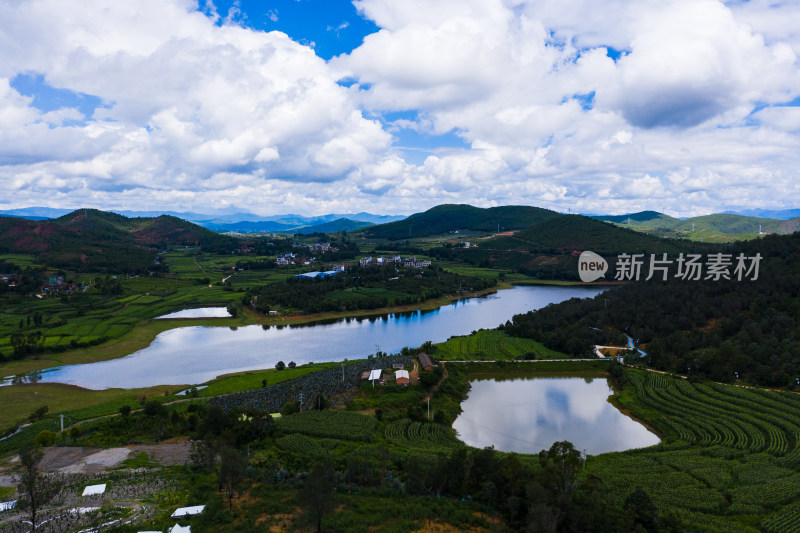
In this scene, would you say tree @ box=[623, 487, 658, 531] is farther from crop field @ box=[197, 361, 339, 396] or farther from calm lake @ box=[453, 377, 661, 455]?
crop field @ box=[197, 361, 339, 396]

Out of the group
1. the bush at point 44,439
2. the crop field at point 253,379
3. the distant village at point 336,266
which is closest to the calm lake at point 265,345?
the crop field at point 253,379

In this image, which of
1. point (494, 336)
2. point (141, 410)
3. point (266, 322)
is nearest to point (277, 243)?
point (266, 322)

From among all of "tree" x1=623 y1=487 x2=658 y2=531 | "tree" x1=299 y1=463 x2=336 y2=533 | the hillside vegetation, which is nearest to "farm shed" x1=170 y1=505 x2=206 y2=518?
"tree" x1=299 y1=463 x2=336 y2=533

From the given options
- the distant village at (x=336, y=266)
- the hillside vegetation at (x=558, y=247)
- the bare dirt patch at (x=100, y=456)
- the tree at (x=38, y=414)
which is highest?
the hillside vegetation at (x=558, y=247)

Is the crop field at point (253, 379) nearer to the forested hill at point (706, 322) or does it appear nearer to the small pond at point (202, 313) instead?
the forested hill at point (706, 322)

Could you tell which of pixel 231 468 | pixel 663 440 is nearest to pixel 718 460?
pixel 663 440

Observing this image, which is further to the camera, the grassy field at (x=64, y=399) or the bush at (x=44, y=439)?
the grassy field at (x=64, y=399)
